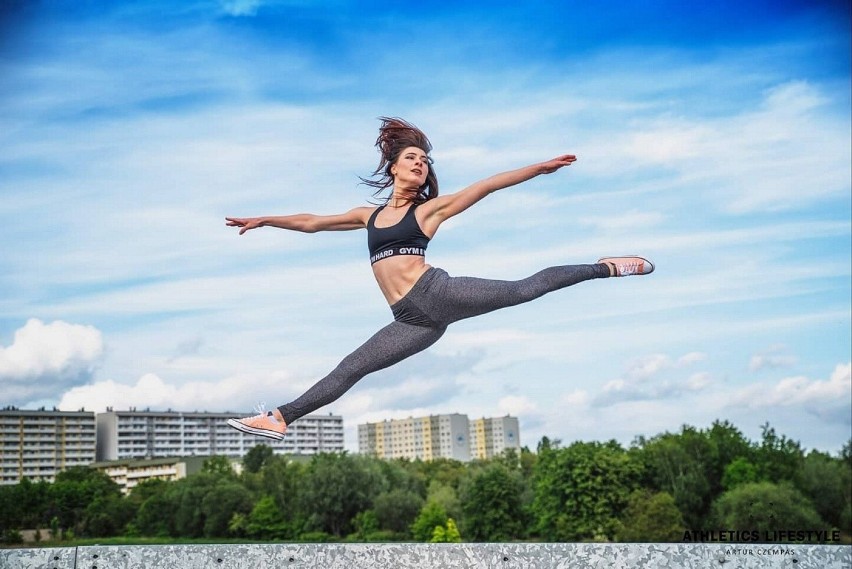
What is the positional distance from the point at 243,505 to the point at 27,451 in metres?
12.4

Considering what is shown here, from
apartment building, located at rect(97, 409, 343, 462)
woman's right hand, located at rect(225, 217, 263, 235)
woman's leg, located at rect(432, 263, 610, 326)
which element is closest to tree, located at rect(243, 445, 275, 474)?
apartment building, located at rect(97, 409, 343, 462)

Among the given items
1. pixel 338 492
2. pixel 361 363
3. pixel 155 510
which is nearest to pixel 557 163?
pixel 361 363

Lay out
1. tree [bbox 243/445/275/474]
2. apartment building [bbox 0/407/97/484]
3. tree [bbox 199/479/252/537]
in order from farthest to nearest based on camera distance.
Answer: tree [bbox 243/445/275/474] < tree [bbox 199/479/252/537] < apartment building [bbox 0/407/97/484]

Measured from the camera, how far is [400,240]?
23.9 feet

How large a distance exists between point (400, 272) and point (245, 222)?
5.84 feet

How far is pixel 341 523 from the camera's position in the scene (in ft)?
171

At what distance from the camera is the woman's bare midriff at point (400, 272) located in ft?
23.5

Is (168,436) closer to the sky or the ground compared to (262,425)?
closer to the sky

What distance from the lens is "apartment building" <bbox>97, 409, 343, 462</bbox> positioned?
72312 millimetres

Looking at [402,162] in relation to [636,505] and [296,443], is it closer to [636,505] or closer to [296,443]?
[636,505]

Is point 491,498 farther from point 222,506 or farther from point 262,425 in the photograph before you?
point 262,425

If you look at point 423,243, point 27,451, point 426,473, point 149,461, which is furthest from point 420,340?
point 149,461

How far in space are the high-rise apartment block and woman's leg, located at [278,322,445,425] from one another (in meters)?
93.7

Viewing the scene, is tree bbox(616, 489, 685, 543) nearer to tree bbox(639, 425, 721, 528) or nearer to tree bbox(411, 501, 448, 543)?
tree bbox(639, 425, 721, 528)
